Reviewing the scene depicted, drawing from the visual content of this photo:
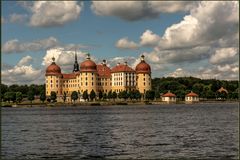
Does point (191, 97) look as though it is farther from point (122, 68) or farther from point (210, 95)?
point (122, 68)

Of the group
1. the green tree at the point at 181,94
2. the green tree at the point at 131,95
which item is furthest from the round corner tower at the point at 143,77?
the green tree at the point at 131,95

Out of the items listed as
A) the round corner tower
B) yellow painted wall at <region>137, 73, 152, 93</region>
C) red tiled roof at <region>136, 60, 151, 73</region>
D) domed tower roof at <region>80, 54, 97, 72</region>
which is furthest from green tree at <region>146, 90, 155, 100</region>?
domed tower roof at <region>80, 54, 97, 72</region>


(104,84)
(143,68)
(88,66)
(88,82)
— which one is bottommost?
(104,84)

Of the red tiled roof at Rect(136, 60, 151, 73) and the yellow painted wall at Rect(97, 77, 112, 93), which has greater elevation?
the red tiled roof at Rect(136, 60, 151, 73)

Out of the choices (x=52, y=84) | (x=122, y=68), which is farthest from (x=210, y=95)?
(x=52, y=84)

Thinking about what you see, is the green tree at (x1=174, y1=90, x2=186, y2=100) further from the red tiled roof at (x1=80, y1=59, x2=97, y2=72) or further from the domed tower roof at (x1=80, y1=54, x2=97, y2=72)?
the red tiled roof at (x1=80, y1=59, x2=97, y2=72)

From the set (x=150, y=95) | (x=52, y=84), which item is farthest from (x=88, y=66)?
(x=150, y=95)

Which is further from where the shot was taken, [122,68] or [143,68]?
[143,68]

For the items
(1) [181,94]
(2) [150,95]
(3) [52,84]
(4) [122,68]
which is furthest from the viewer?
(3) [52,84]

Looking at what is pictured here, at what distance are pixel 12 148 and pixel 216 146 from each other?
13636 mm

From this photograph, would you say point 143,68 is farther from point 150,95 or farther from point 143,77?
point 150,95

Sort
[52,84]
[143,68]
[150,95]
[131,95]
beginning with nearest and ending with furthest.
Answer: [131,95] → [150,95] → [143,68] → [52,84]

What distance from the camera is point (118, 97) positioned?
579ft

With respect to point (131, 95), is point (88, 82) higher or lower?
higher
